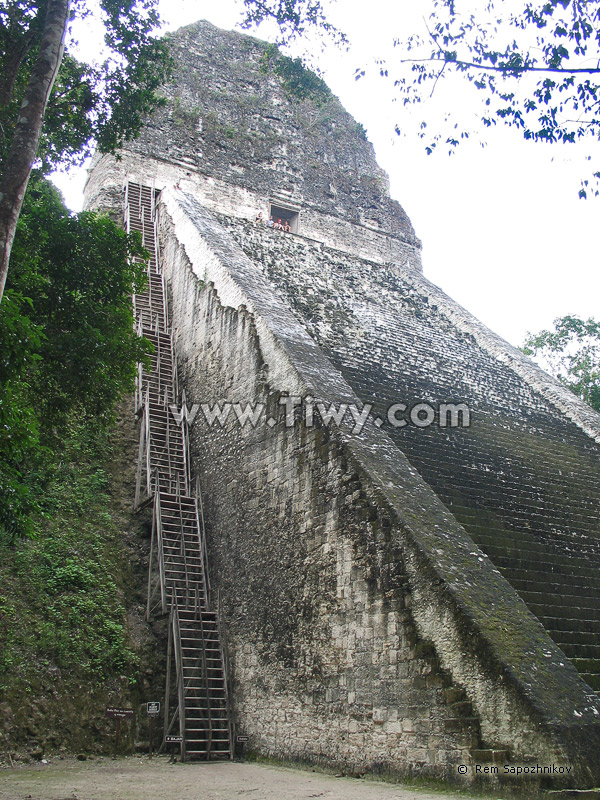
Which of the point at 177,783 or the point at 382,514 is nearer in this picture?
the point at 177,783

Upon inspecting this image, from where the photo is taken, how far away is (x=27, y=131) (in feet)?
Answer: 15.7

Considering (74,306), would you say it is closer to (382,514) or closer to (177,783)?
(382,514)

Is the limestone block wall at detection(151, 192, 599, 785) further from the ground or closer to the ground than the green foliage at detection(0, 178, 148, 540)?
closer to the ground

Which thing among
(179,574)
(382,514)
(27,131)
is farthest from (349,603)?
(27,131)

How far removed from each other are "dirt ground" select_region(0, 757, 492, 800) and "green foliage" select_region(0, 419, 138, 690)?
37.7 inches

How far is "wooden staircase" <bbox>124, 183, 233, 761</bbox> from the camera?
7.02 metres

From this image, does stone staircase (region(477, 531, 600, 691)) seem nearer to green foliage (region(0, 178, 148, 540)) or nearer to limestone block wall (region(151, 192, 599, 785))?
limestone block wall (region(151, 192, 599, 785))

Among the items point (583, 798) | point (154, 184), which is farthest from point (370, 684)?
point (154, 184)

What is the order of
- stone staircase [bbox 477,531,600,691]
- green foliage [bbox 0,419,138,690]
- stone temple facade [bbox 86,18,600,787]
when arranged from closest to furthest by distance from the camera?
stone temple facade [bbox 86,18,600,787]
stone staircase [bbox 477,531,600,691]
green foliage [bbox 0,419,138,690]

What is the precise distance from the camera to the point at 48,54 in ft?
16.4

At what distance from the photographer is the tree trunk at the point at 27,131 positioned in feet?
14.7

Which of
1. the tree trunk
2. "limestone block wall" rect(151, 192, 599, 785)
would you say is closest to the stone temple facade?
"limestone block wall" rect(151, 192, 599, 785)

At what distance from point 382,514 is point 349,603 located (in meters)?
0.86

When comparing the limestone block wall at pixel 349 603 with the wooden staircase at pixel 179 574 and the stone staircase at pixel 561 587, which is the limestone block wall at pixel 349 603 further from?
the stone staircase at pixel 561 587
